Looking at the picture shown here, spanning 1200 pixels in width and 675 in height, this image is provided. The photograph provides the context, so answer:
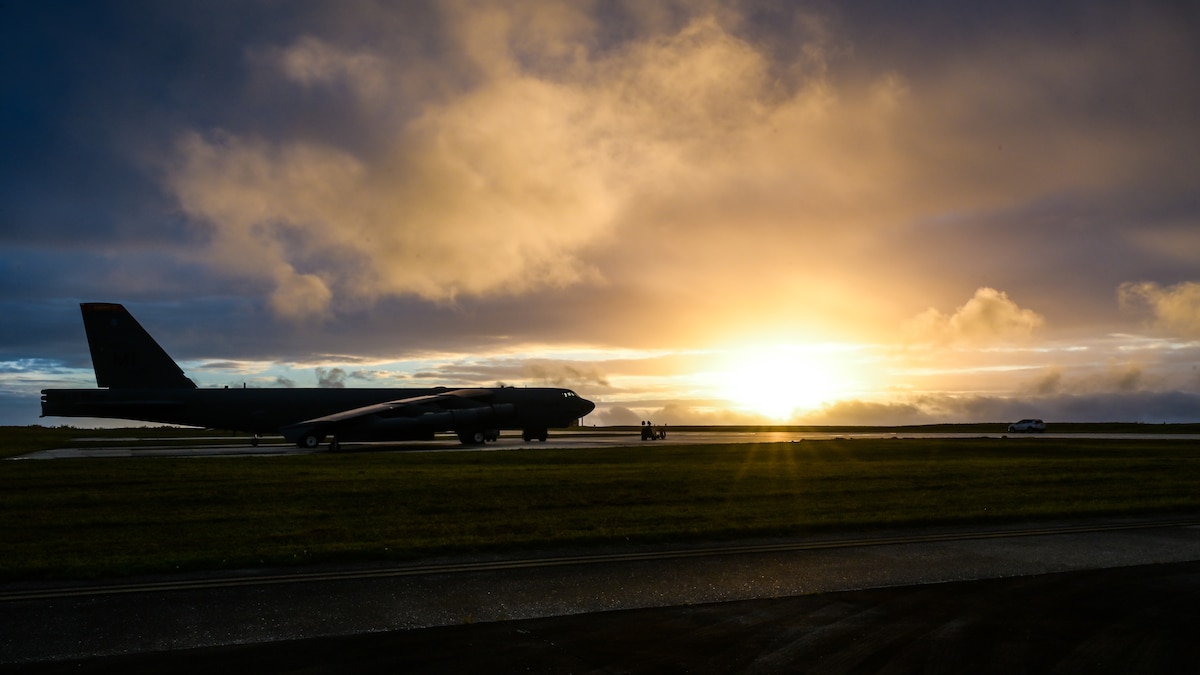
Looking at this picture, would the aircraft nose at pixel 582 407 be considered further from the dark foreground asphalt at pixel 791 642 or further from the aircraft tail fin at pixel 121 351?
the dark foreground asphalt at pixel 791 642

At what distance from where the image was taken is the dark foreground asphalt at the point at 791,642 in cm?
777

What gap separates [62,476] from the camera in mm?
27969

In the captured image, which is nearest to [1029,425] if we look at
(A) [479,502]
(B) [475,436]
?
(B) [475,436]

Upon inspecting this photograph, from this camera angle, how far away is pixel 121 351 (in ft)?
162

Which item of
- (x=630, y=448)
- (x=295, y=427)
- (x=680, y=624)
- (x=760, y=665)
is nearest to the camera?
(x=760, y=665)

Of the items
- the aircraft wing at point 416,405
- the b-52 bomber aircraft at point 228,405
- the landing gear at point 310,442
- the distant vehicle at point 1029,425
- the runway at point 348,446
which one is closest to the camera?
the runway at point 348,446

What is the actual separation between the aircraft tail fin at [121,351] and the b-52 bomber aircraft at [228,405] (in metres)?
0.05

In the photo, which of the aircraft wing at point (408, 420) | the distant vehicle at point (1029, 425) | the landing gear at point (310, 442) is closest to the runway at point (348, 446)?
the landing gear at point (310, 442)

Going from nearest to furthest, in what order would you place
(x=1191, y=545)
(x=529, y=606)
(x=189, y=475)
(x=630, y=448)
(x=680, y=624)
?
(x=680, y=624) < (x=529, y=606) < (x=1191, y=545) < (x=189, y=475) < (x=630, y=448)

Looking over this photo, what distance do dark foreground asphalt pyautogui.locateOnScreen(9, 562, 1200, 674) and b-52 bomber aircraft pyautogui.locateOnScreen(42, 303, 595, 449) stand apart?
40888 millimetres

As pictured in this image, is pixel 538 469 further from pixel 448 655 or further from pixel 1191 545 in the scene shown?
pixel 448 655

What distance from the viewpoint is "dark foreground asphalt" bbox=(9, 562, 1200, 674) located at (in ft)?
25.5

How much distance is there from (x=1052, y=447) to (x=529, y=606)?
144ft

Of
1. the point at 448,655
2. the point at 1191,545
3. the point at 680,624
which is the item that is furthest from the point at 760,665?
the point at 1191,545
